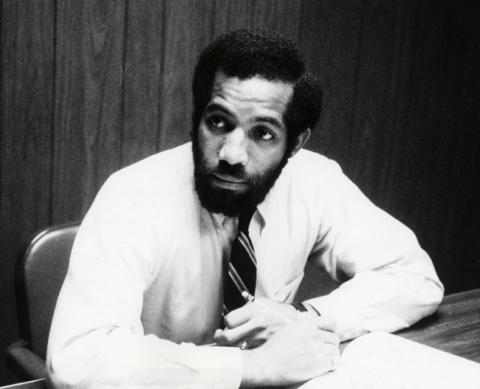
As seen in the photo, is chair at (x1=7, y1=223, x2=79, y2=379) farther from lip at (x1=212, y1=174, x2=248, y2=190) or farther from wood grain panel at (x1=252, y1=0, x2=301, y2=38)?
wood grain panel at (x1=252, y1=0, x2=301, y2=38)

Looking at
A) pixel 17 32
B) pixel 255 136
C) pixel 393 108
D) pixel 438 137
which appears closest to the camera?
pixel 255 136

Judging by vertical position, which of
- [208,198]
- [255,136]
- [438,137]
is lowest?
[438,137]

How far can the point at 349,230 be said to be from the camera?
1888mm

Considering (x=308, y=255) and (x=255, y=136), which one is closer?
(x=255, y=136)

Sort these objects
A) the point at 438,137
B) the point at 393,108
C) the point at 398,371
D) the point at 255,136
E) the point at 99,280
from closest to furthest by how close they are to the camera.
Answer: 1. the point at 398,371
2. the point at 99,280
3. the point at 255,136
4. the point at 393,108
5. the point at 438,137

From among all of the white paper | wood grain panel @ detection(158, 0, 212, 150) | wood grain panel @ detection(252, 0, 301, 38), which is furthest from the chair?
wood grain panel @ detection(252, 0, 301, 38)

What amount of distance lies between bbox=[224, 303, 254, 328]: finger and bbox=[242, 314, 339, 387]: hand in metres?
0.07

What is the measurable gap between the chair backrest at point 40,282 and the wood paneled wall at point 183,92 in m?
Result: 0.76

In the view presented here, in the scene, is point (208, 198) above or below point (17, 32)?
below

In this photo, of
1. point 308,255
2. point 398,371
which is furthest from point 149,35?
point 398,371

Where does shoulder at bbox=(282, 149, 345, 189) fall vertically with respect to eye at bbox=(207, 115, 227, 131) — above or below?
below

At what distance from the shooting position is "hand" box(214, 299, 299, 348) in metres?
1.30

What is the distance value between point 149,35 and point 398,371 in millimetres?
1729

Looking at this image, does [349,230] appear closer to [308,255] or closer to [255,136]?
[308,255]
